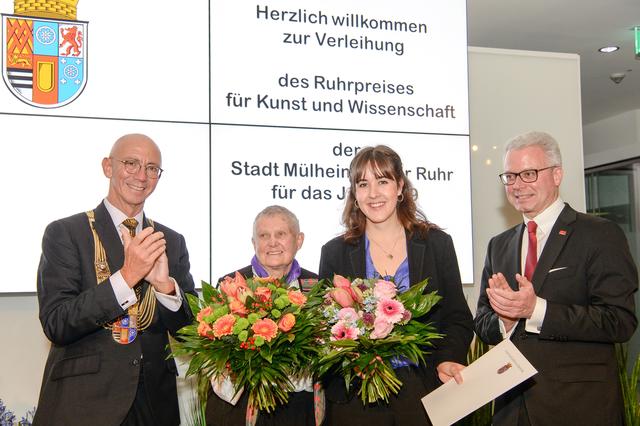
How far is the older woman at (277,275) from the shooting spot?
2.67 metres

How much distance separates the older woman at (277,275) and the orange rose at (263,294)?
23.4 inches

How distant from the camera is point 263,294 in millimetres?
2125

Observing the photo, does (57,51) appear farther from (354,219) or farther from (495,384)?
(495,384)

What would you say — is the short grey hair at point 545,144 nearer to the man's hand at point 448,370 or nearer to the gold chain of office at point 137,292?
the man's hand at point 448,370

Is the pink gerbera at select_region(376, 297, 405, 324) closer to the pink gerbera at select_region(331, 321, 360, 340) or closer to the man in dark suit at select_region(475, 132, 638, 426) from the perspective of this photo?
the pink gerbera at select_region(331, 321, 360, 340)

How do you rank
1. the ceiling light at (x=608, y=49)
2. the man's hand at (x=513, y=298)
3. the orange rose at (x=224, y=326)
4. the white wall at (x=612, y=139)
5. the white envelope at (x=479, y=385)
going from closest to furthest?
the orange rose at (x=224, y=326), the white envelope at (x=479, y=385), the man's hand at (x=513, y=298), the ceiling light at (x=608, y=49), the white wall at (x=612, y=139)

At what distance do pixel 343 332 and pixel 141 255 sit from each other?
0.79 meters

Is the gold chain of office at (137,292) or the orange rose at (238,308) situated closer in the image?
the orange rose at (238,308)

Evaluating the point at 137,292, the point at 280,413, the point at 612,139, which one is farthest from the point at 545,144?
the point at 612,139

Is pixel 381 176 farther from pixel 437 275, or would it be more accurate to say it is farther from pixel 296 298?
pixel 296 298

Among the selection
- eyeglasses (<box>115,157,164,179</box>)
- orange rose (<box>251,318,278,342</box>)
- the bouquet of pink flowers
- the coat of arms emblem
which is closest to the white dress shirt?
the bouquet of pink flowers

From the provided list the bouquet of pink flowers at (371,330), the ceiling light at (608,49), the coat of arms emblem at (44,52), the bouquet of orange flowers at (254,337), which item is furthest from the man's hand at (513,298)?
the ceiling light at (608,49)

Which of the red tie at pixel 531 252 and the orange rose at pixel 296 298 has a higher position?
the red tie at pixel 531 252

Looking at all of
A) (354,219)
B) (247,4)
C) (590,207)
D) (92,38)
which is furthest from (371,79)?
(590,207)
